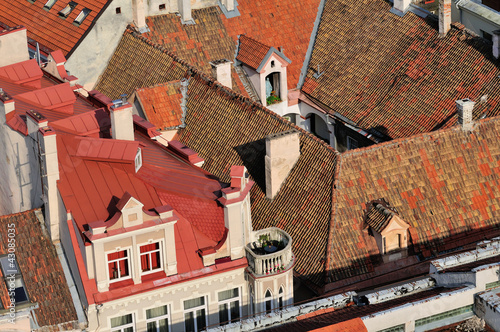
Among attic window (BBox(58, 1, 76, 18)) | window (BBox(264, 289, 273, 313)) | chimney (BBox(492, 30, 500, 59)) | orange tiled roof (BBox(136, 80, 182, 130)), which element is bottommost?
window (BBox(264, 289, 273, 313))

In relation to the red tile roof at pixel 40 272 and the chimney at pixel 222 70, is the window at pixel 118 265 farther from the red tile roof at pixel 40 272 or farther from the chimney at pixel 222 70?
the chimney at pixel 222 70

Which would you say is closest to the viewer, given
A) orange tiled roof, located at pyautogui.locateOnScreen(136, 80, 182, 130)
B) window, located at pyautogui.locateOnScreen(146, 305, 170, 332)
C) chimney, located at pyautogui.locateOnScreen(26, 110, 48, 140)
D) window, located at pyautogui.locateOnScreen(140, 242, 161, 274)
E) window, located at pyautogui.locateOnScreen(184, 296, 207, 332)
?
window, located at pyautogui.locateOnScreen(140, 242, 161, 274)

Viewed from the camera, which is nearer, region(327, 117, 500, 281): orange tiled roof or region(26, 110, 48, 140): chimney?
region(26, 110, 48, 140): chimney

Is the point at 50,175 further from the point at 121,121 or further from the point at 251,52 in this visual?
the point at 251,52

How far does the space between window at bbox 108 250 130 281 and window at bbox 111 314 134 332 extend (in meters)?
1.78

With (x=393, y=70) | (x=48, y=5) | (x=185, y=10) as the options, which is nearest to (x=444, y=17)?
(x=393, y=70)

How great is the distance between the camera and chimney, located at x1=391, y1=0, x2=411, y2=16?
2995 inches

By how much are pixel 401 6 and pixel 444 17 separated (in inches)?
186

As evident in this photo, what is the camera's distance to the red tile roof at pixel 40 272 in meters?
49.4

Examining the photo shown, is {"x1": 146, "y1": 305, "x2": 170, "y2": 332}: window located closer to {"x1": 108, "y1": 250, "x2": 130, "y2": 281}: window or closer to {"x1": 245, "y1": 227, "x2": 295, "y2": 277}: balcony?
{"x1": 108, "y1": 250, "x2": 130, "y2": 281}: window

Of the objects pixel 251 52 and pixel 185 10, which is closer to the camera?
pixel 251 52

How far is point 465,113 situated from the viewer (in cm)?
6312

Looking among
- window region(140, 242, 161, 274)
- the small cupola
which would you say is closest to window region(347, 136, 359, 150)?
the small cupola

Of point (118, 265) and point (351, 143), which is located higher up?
point (351, 143)
